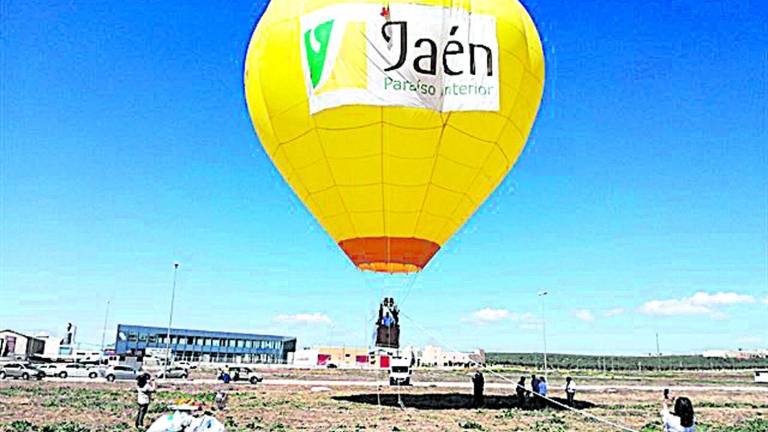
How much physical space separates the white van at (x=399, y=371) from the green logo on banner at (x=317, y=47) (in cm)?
2890

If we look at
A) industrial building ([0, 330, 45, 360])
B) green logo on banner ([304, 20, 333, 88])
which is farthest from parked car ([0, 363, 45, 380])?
industrial building ([0, 330, 45, 360])

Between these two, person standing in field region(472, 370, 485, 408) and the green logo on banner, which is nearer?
the green logo on banner

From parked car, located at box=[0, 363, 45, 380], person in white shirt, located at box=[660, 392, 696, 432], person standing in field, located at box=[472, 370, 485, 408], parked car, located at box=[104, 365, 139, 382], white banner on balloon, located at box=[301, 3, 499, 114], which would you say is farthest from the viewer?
parked car, located at box=[104, 365, 139, 382]

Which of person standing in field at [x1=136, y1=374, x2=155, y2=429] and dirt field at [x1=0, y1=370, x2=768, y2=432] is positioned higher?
person standing in field at [x1=136, y1=374, x2=155, y2=429]

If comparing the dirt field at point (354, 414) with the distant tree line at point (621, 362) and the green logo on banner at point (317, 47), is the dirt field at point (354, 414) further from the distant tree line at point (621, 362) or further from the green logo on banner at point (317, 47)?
the distant tree line at point (621, 362)

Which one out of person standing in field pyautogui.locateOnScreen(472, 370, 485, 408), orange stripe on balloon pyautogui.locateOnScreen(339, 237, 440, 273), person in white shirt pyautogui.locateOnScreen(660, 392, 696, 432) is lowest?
person standing in field pyautogui.locateOnScreen(472, 370, 485, 408)

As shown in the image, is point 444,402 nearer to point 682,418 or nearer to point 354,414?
point 354,414

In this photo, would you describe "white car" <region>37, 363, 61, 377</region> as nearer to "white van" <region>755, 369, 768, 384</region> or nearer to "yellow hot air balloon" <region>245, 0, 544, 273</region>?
"yellow hot air balloon" <region>245, 0, 544, 273</region>

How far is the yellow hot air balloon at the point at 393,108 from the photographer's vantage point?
639 inches

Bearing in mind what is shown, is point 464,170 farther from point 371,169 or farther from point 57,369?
point 57,369

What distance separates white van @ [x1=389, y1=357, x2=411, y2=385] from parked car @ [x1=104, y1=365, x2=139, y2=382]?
808 inches

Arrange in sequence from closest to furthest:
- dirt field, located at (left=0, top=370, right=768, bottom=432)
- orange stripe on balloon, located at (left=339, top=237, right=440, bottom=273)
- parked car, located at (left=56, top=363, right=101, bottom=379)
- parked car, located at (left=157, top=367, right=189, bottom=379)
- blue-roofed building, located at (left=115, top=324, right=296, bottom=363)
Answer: orange stripe on balloon, located at (left=339, top=237, right=440, bottom=273)
dirt field, located at (left=0, top=370, right=768, bottom=432)
parked car, located at (left=56, top=363, right=101, bottom=379)
parked car, located at (left=157, top=367, right=189, bottom=379)
blue-roofed building, located at (left=115, top=324, right=296, bottom=363)

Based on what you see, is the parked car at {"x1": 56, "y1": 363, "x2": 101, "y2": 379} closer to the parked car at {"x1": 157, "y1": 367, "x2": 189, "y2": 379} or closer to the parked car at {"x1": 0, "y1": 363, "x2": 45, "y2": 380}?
the parked car at {"x1": 0, "y1": 363, "x2": 45, "y2": 380}

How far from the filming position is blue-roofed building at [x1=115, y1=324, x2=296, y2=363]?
354ft
